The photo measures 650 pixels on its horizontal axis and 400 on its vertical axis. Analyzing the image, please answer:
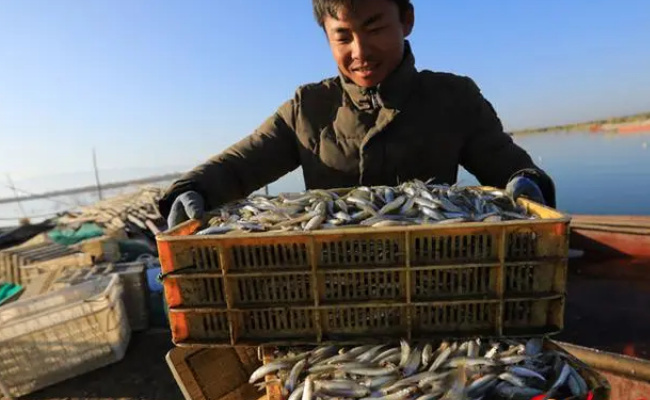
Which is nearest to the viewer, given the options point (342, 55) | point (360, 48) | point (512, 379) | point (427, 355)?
point (512, 379)

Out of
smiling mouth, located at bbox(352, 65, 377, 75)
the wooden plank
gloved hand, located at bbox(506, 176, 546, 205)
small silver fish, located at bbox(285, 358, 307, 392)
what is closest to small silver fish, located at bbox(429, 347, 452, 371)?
small silver fish, located at bbox(285, 358, 307, 392)

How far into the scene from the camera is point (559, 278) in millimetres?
2240

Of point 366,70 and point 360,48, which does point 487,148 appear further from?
point 360,48

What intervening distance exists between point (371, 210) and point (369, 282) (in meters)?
0.58

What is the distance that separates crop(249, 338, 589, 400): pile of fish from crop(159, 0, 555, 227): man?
1299 millimetres

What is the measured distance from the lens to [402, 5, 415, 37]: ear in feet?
10.7

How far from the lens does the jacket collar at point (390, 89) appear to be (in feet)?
11.0

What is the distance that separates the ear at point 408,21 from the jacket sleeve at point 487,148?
71 cm

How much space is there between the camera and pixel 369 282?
2.35m

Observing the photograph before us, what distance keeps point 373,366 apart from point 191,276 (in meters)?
1.21

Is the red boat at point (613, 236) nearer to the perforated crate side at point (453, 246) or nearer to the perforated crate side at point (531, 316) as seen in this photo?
the perforated crate side at point (531, 316)

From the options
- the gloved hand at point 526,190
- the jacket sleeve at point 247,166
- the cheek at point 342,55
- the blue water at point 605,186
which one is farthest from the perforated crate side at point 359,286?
the blue water at point 605,186

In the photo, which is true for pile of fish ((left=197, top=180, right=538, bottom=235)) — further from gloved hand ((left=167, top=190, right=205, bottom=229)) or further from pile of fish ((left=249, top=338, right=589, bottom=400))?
A: pile of fish ((left=249, top=338, right=589, bottom=400))

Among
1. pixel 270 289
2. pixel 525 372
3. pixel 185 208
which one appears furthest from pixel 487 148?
pixel 185 208
